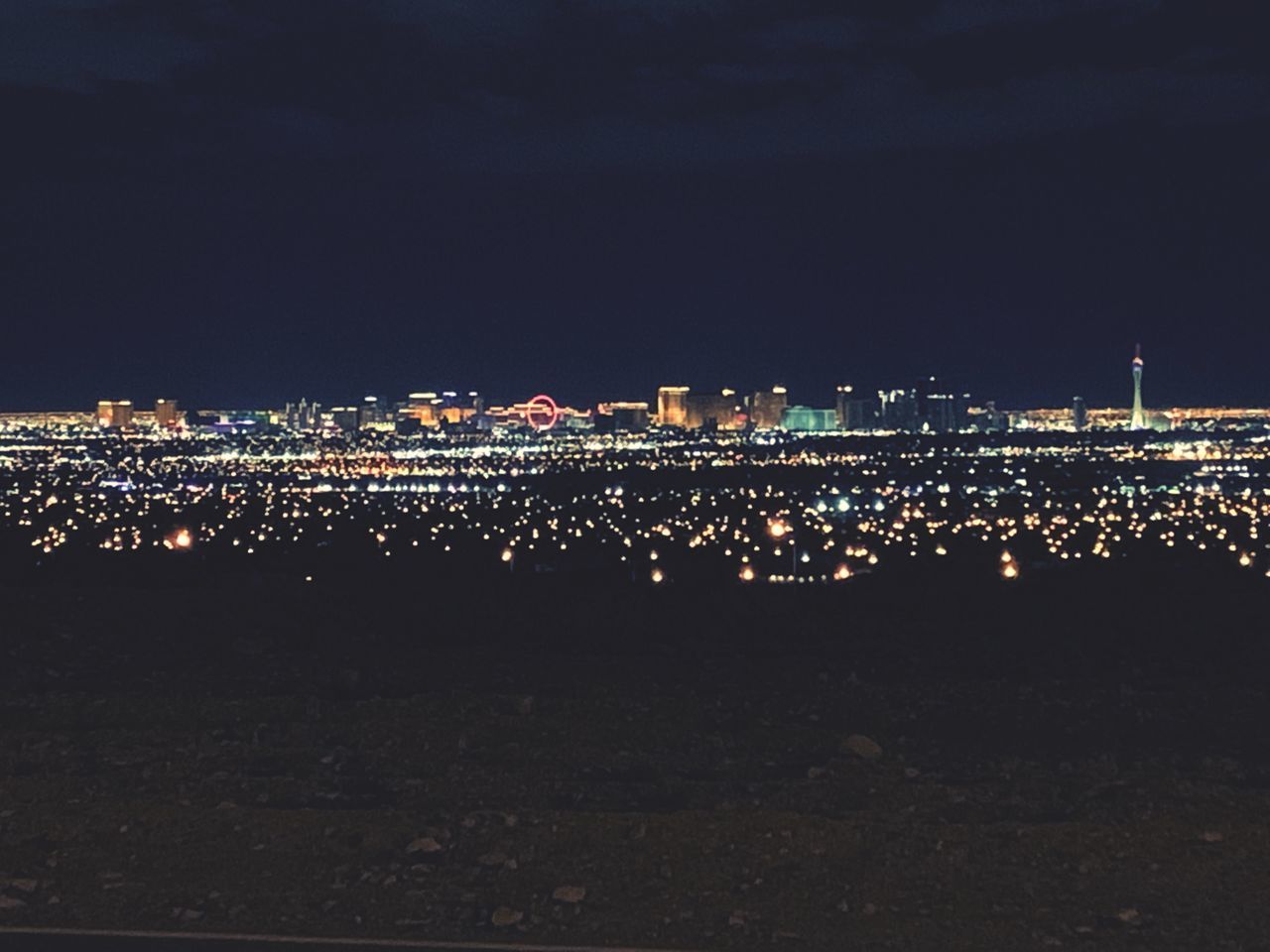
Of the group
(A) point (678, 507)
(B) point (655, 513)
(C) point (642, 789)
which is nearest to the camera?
(C) point (642, 789)

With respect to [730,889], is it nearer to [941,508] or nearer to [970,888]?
[970,888]

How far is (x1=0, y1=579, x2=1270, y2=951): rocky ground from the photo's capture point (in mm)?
7977

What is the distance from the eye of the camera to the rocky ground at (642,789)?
26.2 ft

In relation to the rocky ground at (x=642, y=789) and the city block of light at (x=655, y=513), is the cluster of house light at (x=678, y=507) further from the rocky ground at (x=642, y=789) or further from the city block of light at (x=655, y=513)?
the rocky ground at (x=642, y=789)

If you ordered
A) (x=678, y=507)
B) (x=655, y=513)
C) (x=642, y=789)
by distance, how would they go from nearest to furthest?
(x=642, y=789) → (x=655, y=513) → (x=678, y=507)

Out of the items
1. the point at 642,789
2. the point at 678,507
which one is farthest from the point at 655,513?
the point at 642,789

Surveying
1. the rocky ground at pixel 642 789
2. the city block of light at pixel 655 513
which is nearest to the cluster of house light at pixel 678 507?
the city block of light at pixel 655 513

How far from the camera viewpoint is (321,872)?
864cm

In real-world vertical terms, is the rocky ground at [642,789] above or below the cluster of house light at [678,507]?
above

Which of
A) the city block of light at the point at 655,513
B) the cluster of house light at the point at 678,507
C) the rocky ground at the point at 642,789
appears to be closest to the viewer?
the rocky ground at the point at 642,789

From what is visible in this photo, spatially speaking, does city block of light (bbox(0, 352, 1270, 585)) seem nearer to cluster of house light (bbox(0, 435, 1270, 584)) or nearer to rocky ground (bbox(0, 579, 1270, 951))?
cluster of house light (bbox(0, 435, 1270, 584))

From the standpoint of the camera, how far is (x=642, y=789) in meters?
10.7

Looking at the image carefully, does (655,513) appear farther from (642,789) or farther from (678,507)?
(642,789)

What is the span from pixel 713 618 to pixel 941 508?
64344mm
